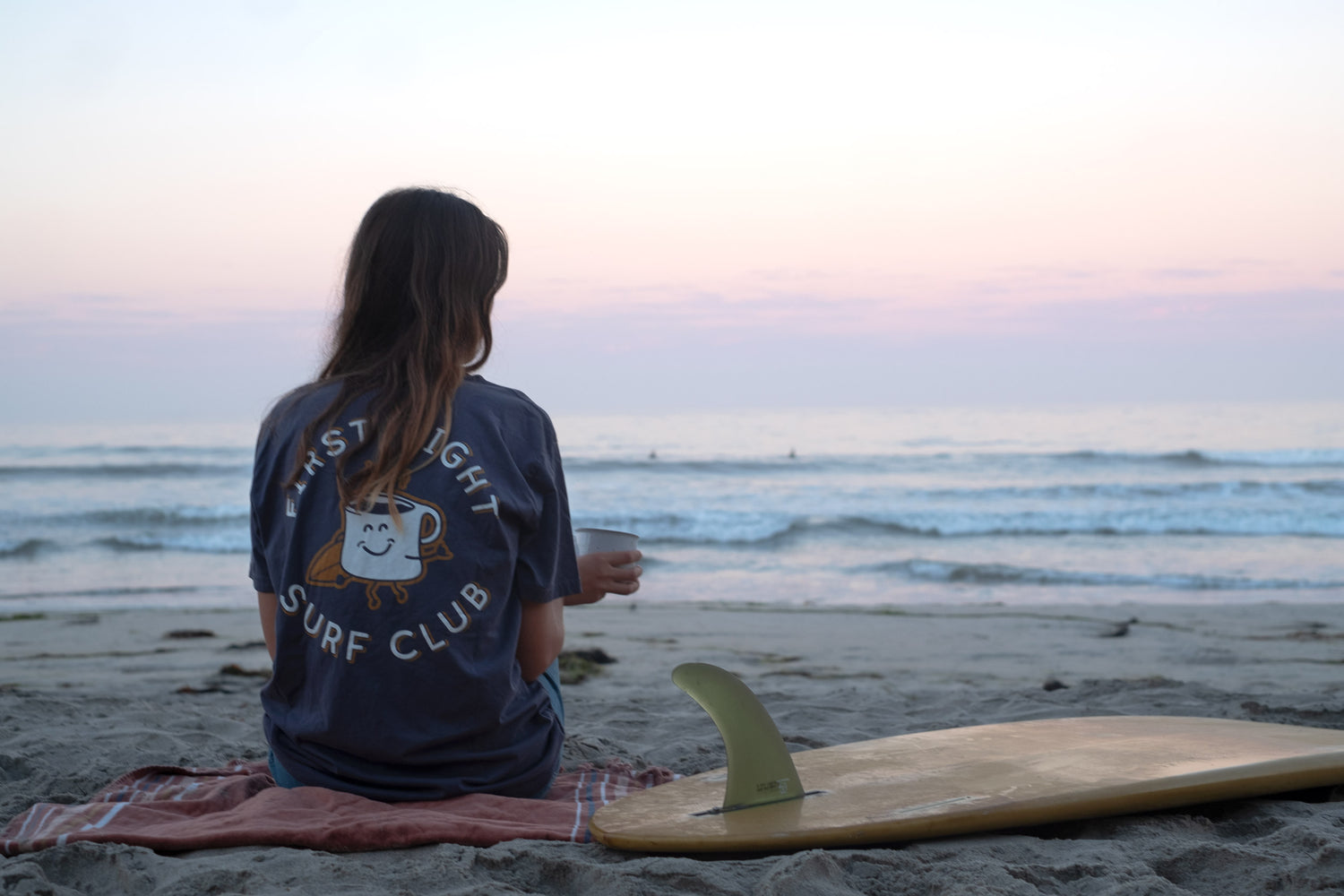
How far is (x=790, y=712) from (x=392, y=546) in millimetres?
2048

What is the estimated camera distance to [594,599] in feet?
7.41

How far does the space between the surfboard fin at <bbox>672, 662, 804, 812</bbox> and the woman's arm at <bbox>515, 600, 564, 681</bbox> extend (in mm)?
267

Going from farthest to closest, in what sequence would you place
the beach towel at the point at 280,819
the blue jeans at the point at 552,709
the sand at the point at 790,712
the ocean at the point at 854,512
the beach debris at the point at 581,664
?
the ocean at the point at 854,512
the beach debris at the point at 581,664
the blue jeans at the point at 552,709
the beach towel at the point at 280,819
the sand at the point at 790,712

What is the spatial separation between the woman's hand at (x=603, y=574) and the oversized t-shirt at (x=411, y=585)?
0.13 meters

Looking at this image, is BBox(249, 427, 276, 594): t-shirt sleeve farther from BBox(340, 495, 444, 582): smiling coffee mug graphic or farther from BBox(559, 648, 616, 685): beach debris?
BBox(559, 648, 616, 685): beach debris

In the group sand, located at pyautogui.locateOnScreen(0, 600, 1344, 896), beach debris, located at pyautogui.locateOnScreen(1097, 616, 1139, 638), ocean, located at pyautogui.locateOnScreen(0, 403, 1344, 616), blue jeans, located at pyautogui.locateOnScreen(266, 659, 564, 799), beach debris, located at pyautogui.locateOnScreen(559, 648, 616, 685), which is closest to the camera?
sand, located at pyautogui.locateOnScreen(0, 600, 1344, 896)

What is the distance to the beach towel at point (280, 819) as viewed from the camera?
1.94 meters


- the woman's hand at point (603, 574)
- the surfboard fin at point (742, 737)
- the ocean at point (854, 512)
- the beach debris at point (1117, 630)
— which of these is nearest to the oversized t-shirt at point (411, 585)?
the woman's hand at point (603, 574)

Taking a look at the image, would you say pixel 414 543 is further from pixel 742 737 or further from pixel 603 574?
pixel 742 737

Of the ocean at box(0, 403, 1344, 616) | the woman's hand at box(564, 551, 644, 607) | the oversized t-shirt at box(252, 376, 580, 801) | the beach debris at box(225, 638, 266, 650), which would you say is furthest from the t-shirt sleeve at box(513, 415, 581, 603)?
the ocean at box(0, 403, 1344, 616)

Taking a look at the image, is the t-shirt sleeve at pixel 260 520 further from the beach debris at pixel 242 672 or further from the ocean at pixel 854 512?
the ocean at pixel 854 512

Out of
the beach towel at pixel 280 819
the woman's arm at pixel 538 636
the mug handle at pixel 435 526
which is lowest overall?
the beach towel at pixel 280 819

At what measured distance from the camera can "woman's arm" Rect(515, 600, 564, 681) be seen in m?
2.08

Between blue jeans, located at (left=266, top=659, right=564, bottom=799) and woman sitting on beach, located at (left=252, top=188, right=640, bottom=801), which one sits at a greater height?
woman sitting on beach, located at (left=252, top=188, right=640, bottom=801)
